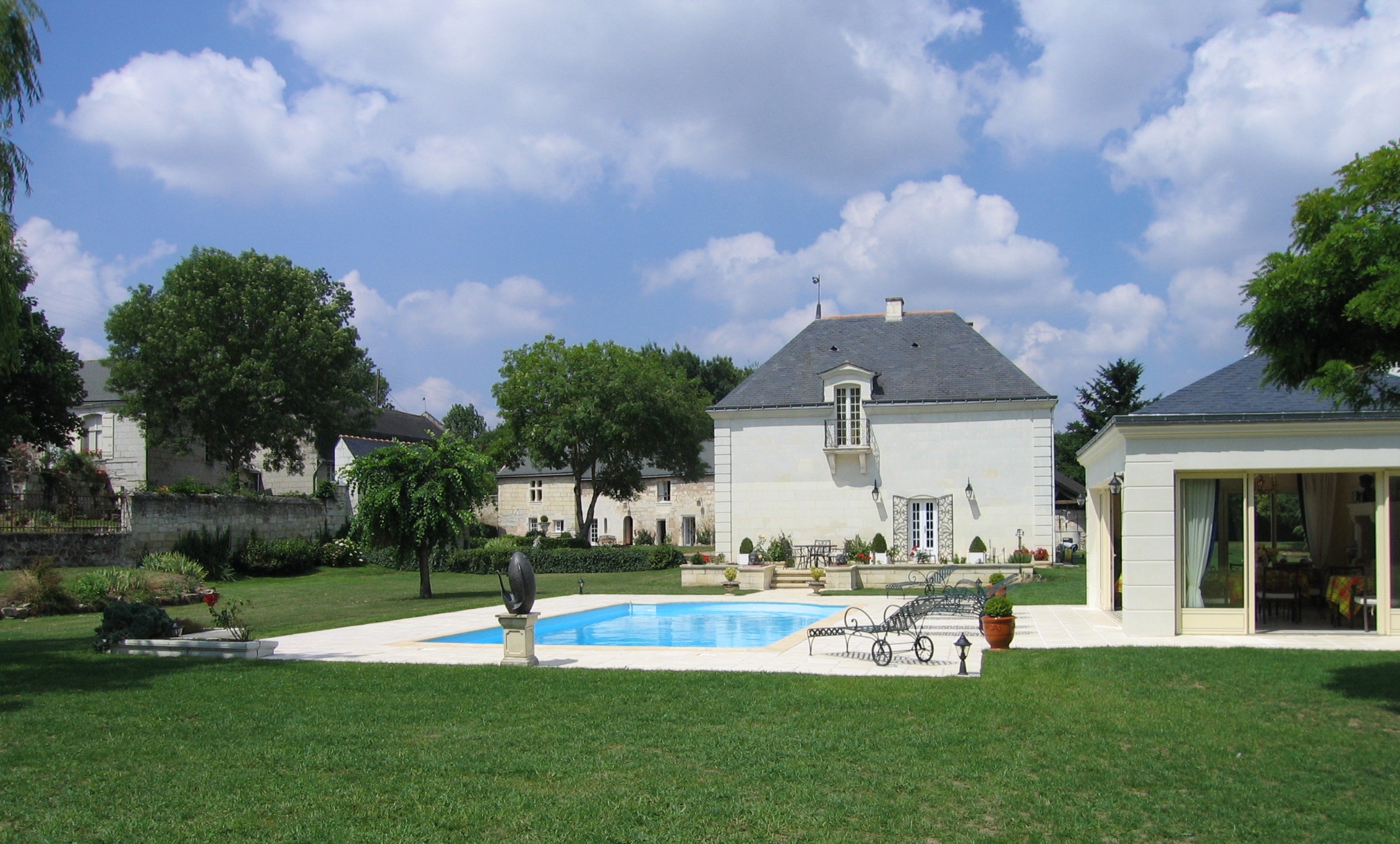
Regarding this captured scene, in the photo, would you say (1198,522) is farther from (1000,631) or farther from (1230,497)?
(1000,631)

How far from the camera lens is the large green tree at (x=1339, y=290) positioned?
24.3 ft

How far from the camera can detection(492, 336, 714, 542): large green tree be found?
40906 millimetres

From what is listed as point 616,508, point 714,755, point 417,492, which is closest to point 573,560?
point 417,492

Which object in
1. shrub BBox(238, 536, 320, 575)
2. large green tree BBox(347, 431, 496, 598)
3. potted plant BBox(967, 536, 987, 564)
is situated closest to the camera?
large green tree BBox(347, 431, 496, 598)

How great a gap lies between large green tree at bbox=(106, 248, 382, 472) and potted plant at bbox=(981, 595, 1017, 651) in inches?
1444

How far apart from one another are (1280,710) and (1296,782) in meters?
2.40

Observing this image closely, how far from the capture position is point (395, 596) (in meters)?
26.4

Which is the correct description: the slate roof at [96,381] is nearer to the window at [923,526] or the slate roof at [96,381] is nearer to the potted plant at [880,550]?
the potted plant at [880,550]

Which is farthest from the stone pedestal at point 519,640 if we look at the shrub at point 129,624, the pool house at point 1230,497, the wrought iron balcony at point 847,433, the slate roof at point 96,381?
the slate roof at point 96,381

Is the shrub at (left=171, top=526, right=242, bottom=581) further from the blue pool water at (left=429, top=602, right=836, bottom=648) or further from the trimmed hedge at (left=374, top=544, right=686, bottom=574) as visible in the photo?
the blue pool water at (left=429, top=602, right=836, bottom=648)

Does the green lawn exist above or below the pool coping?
above

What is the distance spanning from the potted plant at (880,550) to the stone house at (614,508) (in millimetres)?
22199

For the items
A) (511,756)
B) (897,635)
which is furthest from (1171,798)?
(897,635)

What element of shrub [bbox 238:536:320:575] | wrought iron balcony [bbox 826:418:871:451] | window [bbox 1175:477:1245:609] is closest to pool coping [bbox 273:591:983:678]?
window [bbox 1175:477:1245:609]
